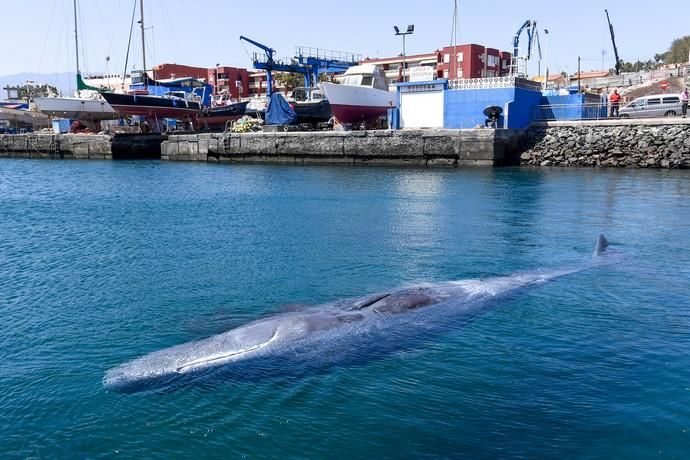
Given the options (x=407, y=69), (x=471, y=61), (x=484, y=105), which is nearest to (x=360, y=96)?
(x=484, y=105)


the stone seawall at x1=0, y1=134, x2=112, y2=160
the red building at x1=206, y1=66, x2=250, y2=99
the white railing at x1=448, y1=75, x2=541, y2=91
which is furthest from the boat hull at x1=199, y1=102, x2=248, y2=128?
the red building at x1=206, y1=66, x2=250, y2=99

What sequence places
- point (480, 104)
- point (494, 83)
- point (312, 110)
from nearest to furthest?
point (494, 83)
point (480, 104)
point (312, 110)

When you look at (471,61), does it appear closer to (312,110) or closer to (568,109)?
(312,110)

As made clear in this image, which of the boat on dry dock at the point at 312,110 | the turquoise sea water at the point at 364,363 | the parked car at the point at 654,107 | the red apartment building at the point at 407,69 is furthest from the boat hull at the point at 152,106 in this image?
the parked car at the point at 654,107

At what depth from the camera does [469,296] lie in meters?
11.0

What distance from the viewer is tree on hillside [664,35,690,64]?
100 m

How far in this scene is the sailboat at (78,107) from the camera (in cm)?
5972

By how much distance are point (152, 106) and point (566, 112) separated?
4062cm

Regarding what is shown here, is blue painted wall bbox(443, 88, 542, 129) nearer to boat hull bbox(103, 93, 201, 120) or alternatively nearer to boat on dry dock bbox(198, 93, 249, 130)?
boat on dry dock bbox(198, 93, 249, 130)

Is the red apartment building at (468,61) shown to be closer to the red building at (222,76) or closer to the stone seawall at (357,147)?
the red building at (222,76)

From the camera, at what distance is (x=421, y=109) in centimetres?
4425

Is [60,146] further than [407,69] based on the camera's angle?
No

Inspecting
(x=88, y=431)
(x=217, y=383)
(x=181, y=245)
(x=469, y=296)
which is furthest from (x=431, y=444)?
(x=181, y=245)

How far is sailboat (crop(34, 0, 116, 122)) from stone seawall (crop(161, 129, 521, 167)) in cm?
1516
